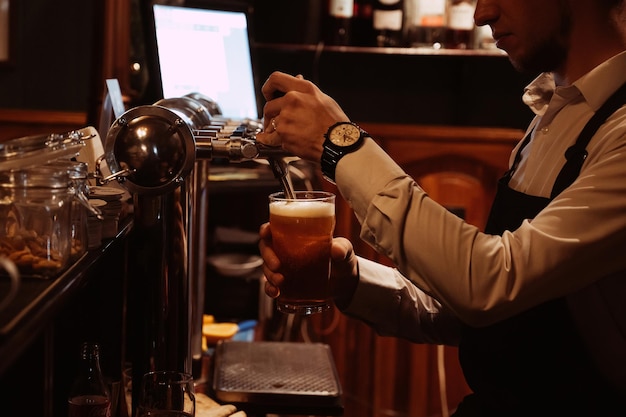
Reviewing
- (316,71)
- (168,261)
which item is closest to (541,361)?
(168,261)

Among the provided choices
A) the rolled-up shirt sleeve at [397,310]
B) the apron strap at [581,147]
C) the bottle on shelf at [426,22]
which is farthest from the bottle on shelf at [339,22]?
the apron strap at [581,147]

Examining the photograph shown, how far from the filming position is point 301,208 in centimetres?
130

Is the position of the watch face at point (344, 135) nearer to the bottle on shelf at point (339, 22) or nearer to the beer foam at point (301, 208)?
the beer foam at point (301, 208)

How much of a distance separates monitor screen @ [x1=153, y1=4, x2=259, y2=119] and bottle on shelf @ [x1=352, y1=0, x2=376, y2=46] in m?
1.14

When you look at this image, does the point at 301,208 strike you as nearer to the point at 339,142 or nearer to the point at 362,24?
the point at 339,142

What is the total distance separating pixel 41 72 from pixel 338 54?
1426mm

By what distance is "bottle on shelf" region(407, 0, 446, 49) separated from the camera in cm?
386

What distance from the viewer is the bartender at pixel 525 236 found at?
4.19ft

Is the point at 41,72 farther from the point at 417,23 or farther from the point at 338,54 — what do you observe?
the point at 417,23

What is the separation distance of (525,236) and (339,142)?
1.04ft

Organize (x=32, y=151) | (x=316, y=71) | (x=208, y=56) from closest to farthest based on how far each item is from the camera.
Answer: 1. (x=32, y=151)
2. (x=208, y=56)
3. (x=316, y=71)

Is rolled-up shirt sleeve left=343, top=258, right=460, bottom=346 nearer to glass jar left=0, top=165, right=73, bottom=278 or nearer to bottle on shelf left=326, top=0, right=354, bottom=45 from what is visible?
glass jar left=0, top=165, right=73, bottom=278

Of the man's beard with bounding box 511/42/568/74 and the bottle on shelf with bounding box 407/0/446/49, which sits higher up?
the bottle on shelf with bounding box 407/0/446/49

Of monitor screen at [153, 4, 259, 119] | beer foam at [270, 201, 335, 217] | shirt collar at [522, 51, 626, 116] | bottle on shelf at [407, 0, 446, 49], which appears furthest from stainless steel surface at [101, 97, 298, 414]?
bottle on shelf at [407, 0, 446, 49]
